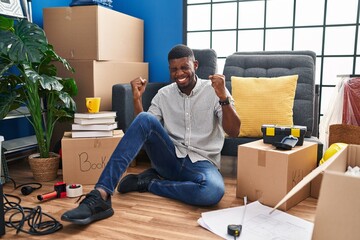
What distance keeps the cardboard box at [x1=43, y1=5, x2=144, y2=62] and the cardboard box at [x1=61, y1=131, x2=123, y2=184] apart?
0.79 metres

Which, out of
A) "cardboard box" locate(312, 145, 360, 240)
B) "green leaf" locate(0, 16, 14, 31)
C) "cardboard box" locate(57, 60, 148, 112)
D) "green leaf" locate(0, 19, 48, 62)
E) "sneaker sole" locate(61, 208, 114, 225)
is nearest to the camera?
"cardboard box" locate(312, 145, 360, 240)

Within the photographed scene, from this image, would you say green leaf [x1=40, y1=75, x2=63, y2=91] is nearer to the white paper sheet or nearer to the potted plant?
the potted plant

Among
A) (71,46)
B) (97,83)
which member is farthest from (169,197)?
(71,46)

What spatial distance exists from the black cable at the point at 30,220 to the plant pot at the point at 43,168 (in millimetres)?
484

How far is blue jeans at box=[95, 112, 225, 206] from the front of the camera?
65.5 inches

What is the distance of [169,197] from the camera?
1.92m

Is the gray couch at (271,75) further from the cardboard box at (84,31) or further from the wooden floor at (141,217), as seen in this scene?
the wooden floor at (141,217)

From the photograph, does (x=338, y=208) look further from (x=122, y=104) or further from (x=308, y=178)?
(x=122, y=104)

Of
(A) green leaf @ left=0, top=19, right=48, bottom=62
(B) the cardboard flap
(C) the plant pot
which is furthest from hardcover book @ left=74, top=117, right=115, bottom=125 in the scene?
(B) the cardboard flap

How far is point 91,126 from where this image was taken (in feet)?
7.25

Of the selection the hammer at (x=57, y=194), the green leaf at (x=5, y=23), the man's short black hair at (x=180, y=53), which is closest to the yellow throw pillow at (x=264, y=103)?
the man's short black hair at (x=180, y=53)

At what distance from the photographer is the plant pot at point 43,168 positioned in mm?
2283

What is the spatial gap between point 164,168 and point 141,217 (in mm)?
352

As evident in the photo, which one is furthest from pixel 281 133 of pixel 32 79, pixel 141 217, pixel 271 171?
pixel 32 79
